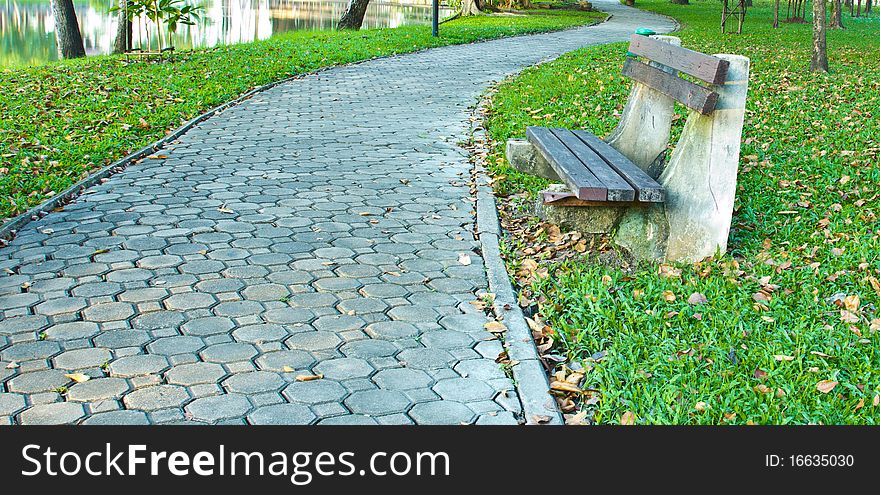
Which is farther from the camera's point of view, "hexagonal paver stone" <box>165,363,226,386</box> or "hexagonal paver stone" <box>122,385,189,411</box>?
"hexagonal paver stone" <box>165,363,226,386</box>

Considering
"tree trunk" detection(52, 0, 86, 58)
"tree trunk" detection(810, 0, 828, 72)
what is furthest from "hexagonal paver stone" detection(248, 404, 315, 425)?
"tree trunk" detection(52, 0, 86, 58)

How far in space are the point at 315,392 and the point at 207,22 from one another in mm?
24823

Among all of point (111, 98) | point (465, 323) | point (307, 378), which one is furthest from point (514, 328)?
point (111, 98)

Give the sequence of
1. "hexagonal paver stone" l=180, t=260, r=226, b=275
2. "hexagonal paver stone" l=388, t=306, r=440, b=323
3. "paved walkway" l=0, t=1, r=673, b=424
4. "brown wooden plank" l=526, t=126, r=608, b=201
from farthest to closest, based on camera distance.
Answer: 1. "hexagonal paver stone" l=180, t=260, r=226, b=275
2. "brown wooden plank" l=526, t=126, r=608, b=201
3. "hexagonal paver stone" l=388, t=306, r=440, b=323
4. "paved walkway" l=0, t=1, r=673, b=424

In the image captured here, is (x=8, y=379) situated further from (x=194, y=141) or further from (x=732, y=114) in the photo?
(x=194, y=141)

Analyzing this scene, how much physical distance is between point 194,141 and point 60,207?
2607 mm

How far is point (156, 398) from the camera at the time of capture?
12.7ft

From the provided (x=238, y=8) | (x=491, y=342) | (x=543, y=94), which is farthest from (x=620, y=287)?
(x=238, y=8)

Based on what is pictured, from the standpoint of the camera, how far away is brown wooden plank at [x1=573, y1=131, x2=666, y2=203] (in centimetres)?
518

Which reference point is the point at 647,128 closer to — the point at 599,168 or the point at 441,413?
the point at 599,168

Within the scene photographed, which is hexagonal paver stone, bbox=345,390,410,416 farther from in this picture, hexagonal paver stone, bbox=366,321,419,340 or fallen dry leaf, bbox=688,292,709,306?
fallen dry leaf, bbox=688,292,709,306

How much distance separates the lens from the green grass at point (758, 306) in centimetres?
385

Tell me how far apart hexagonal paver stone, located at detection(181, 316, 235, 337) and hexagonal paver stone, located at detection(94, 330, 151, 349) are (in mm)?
208

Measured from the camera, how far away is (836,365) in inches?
164
